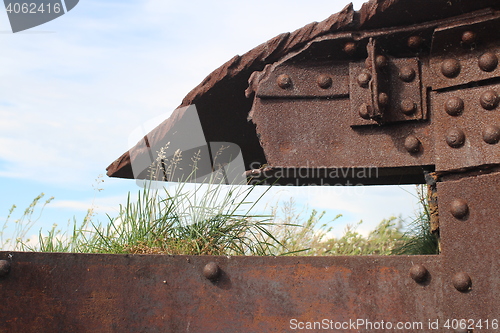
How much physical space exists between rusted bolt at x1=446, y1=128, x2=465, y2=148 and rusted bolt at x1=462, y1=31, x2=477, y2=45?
406mm

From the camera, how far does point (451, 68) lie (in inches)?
88.4

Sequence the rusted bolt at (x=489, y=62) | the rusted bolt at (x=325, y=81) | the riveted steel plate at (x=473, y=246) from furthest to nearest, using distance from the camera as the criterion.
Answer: the rusted bolt at (x=325, y=81)
the rusted bolt at (x=489, y=62)
the riveted steel plate at (x=473, y=246)

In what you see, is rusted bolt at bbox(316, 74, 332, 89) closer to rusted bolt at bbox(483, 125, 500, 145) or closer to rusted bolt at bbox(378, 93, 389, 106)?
rusted bolt at bbox(378, 93, 389, 106)

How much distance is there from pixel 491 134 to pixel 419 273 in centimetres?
68

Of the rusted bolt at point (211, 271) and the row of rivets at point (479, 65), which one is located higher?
the row of rivets at point (479, 65)

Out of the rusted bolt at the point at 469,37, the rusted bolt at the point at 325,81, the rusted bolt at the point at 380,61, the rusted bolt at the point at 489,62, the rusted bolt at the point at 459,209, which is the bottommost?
the rusted bolt at the point at 459,209

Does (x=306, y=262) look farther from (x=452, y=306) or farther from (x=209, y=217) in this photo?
(x=209, y=217)

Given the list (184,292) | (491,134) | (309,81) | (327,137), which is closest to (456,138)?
(491,134)

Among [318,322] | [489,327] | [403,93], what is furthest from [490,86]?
[318,322]

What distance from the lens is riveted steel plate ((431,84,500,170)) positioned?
2.14 m

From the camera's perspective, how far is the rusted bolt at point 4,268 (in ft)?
7.32

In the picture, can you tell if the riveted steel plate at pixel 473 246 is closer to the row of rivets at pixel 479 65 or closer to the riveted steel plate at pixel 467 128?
the riveted steel plate at pixel 467 128

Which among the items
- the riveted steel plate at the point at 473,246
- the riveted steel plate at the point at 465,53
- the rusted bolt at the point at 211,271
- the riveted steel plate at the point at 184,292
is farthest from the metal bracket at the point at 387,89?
the rusted bolt at the point at 211,271

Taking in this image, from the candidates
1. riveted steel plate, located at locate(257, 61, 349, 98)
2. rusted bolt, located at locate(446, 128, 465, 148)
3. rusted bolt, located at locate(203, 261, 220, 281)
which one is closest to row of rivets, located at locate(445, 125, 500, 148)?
rusted bolt, located at locate(446, 128, 465, 148)
